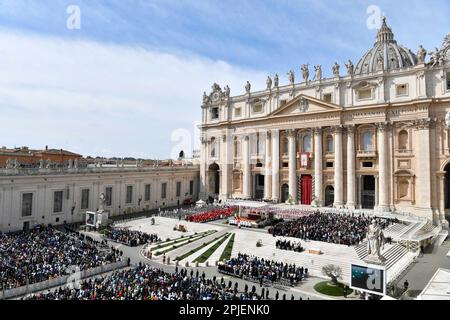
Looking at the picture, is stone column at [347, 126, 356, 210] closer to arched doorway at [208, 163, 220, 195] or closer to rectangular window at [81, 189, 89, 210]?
arched doorway at [208, 163, 220, 195]

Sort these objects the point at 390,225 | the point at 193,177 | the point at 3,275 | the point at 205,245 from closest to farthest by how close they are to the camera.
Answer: the point at 3,275
the point at 205,245
the point at 390,225
the point at 193,177

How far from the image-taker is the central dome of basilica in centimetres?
6431

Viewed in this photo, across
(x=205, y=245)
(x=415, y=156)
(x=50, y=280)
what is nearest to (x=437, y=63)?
(x=415, y=156)

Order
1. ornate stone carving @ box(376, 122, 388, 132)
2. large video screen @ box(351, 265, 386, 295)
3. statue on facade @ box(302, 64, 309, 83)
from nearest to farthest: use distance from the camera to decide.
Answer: large video screen @ box(351, 265, 386, 295) < ornate stone carving @ box(376, 122, 388, 132) < statue on facade @ box(302, 64, 309, 83)

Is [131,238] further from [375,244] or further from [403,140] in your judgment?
[403,140]

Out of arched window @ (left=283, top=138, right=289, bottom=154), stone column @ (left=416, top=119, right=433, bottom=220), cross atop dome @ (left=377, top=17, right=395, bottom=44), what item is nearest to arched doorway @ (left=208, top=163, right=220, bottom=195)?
arched window @ (left=283, top=138, right=289, bottom=154)

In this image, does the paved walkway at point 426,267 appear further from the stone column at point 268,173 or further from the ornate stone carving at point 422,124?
the stone column at point 268,173

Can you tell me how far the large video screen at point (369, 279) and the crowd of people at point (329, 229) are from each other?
10783 mm

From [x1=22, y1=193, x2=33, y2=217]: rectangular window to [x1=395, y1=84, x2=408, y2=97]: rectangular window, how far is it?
4632cm

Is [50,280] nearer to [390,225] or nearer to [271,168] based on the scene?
[390,225]

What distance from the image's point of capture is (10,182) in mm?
33719

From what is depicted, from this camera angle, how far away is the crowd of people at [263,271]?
2097 cm

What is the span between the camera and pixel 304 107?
48.4 m
